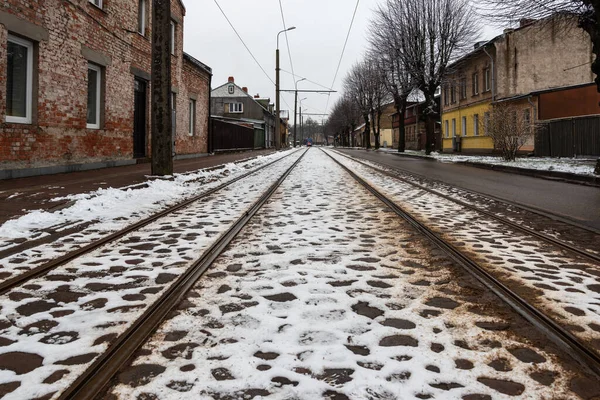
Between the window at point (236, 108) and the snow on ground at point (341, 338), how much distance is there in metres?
56.6

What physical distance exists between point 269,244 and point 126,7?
12.5 meters

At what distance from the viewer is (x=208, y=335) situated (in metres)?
2.35

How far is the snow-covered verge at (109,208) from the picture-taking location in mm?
4922

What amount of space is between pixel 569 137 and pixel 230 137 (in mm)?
19943

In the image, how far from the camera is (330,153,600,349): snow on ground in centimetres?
266

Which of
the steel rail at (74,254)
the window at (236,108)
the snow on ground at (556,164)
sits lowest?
the steel rail at (74,254)

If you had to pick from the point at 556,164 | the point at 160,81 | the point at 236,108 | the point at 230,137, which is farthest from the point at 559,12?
the point at 236,108

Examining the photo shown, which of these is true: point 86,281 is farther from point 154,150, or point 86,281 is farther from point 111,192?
point 154,150

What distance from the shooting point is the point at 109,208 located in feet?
21.2

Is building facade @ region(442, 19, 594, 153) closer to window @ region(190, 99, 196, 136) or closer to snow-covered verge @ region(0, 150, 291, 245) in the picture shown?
window @ region(190, 99, 196, 136)

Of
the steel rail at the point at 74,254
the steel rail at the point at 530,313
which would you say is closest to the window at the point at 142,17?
the steel rail at the point at 74,254

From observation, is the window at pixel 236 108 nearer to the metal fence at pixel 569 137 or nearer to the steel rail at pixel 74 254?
the metal fence at pixel 569 137

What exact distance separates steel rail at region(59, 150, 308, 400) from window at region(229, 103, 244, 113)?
2230 inches

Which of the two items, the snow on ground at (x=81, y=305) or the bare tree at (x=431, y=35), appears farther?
the bare tree at (x=431, y=35)
